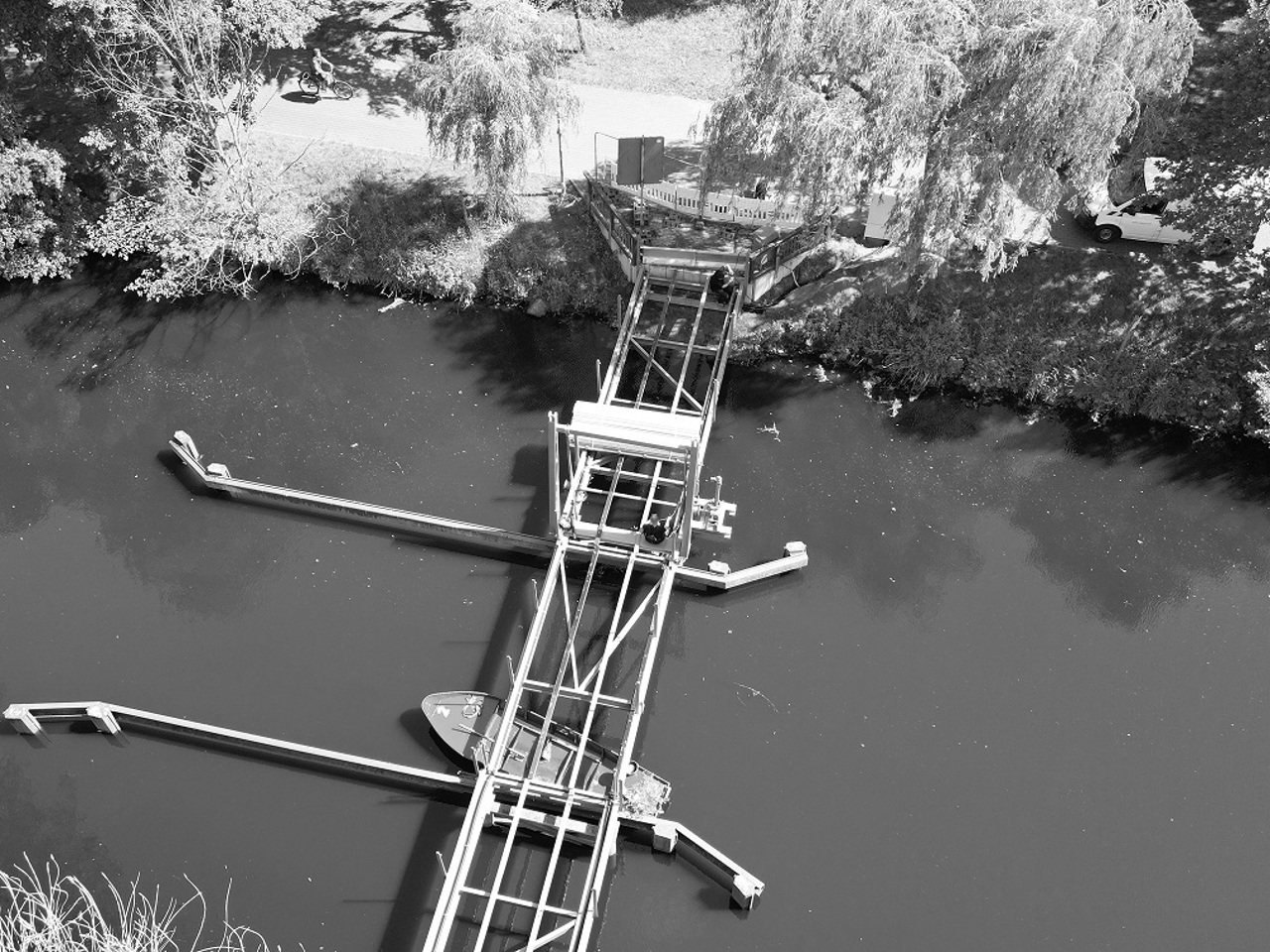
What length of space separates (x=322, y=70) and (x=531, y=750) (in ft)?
72.6

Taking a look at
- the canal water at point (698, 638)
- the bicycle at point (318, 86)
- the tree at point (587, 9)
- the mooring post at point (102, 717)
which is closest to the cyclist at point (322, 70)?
the bicycle at point (318, 86)

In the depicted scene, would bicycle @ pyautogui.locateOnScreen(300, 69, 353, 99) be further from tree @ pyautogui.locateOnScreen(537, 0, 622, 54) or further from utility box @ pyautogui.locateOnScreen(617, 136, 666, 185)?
utility box @ pyautogui.locateOnScreen(617, 136, 666, 185)

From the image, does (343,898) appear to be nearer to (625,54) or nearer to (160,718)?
(160,718)

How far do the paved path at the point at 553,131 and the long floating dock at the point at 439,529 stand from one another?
10812 mm

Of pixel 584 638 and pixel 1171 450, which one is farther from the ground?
pixel 1171 450

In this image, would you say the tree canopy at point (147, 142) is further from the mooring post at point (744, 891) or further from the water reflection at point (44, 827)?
the mooring post at point (744, 891)

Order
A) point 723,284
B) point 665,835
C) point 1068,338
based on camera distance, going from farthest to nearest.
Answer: point 1068,338, point 723,284, point 665,835

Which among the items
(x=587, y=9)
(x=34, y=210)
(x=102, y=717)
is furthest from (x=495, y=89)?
(x=102, y=717)

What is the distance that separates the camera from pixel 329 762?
809 inches

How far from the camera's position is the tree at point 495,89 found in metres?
25.8

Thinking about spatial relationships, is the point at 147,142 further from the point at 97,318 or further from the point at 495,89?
A: the point at 495,89

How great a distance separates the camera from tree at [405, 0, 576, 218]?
84.8 ft

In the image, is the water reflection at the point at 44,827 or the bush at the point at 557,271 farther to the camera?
the bush at the point at 557,271

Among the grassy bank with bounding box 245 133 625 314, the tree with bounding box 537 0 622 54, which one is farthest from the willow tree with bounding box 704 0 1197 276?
the tree with bounding box 537 0 622 54
